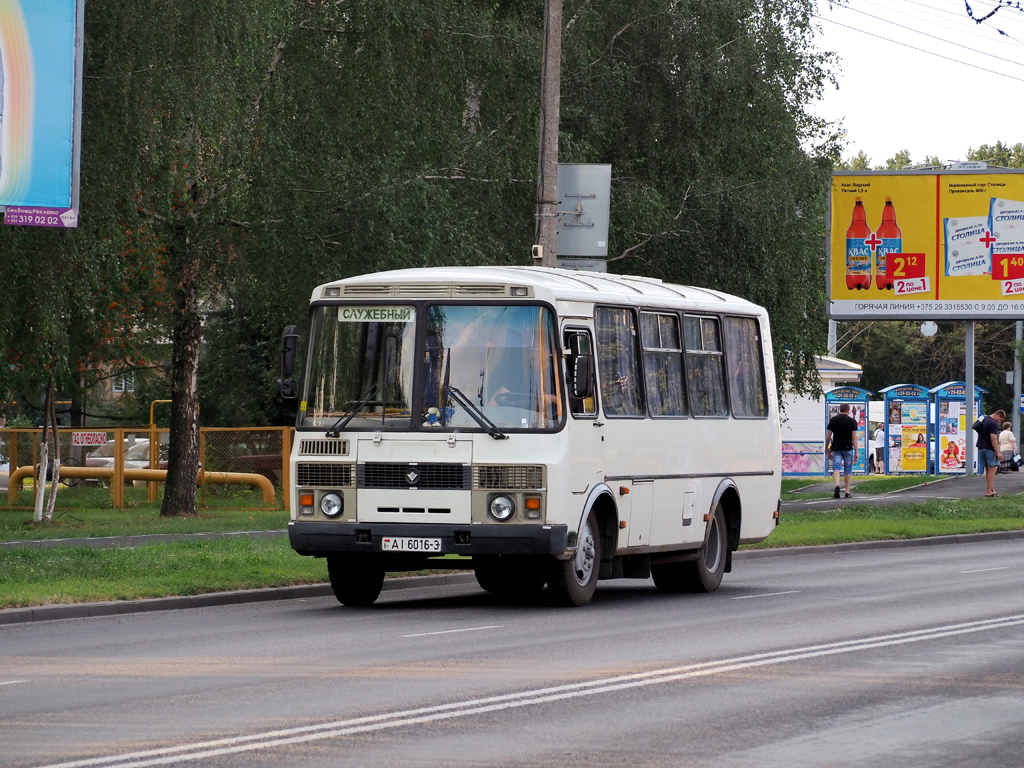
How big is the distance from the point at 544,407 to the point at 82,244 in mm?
9547

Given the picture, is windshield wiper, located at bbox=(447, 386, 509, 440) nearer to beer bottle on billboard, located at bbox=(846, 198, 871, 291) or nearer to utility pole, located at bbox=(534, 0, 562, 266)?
utility pole, located at bbox=(534, 0, 562, 266)

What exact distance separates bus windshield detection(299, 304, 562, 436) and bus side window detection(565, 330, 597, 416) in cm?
16

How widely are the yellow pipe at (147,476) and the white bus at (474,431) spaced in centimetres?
1827

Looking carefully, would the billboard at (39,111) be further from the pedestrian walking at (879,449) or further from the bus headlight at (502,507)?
the pedestrian walking at (879,449)

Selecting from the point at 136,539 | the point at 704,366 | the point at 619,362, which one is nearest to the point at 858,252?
the point at 136,539

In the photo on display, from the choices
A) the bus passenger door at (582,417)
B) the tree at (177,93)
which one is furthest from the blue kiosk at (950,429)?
the bus passenger door at (582,417)

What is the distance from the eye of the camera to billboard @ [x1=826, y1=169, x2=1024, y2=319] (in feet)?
142

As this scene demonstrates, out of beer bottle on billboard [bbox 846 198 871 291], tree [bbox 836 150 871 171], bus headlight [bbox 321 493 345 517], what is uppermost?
tree [bbox 836 150 871 171]

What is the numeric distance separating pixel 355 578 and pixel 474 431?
199 centimetres

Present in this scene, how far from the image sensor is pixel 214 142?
985 inches

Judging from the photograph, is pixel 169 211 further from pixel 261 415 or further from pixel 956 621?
pixel 261 415

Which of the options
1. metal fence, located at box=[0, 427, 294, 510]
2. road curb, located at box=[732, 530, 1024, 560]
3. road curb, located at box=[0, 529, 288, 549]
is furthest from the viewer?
metal fence, located at box=[0, 427, 294, 510]

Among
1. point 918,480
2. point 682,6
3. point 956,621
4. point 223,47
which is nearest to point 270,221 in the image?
point 223,47

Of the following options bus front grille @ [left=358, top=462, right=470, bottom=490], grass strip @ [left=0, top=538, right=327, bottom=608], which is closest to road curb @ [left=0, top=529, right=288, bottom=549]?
grass strip @ [left=0, top=538, right=327, bottom=608]
